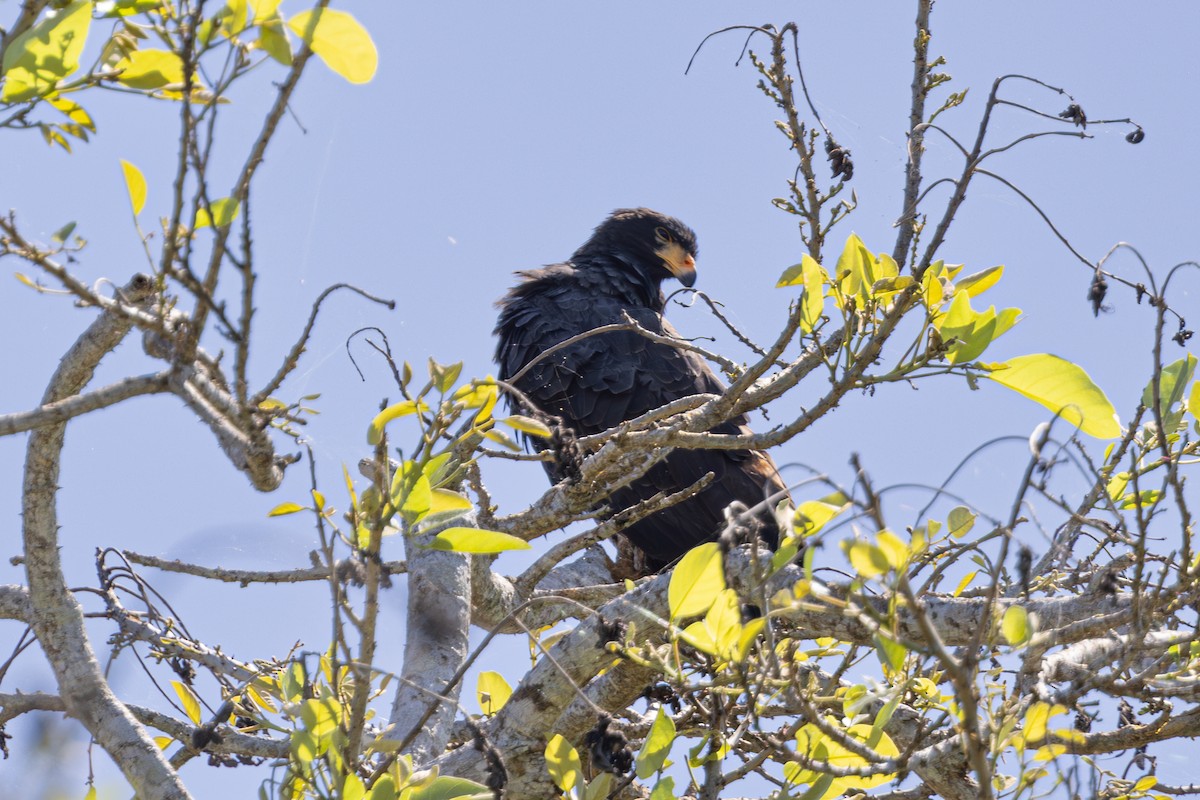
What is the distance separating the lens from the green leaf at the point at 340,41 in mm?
1254

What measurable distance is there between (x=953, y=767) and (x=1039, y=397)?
74 cm

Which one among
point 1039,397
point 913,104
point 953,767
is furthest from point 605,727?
point 913,104

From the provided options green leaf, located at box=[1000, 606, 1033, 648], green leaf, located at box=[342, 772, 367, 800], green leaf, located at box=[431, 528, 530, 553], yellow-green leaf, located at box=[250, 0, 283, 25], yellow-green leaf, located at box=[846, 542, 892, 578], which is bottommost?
green leaf, located at box=[342, 772, 367, 800]

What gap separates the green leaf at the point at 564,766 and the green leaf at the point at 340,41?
1.06 m

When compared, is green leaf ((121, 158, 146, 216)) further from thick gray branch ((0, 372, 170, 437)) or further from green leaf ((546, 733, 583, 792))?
green leaf ((546, 733, 583, 792))

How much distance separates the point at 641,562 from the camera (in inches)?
173

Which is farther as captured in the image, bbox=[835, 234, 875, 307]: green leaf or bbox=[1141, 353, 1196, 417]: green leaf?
bbox=[1141, 353, 1196, 417]: green leaf

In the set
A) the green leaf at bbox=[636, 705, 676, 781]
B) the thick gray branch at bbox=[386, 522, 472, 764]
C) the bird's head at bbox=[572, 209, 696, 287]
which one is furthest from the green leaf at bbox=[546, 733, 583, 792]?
the bird's head at bbox=[572, 209, 696, 287]

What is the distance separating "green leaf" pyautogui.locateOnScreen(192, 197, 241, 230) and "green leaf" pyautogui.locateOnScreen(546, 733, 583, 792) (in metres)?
0.95

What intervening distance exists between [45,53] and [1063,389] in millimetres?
1461

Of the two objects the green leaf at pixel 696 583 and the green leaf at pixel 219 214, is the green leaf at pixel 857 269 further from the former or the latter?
the green leaf at pixel 219 214

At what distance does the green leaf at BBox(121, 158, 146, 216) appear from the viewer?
4.71ft

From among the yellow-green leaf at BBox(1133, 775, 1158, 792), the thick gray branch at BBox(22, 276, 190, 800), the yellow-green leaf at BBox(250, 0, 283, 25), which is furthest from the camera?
the yellow-green leaf at BBox(1133, 775, 1158, 792)

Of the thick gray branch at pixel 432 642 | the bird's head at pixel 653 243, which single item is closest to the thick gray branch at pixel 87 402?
the thick gray branch at pixel 432 642
